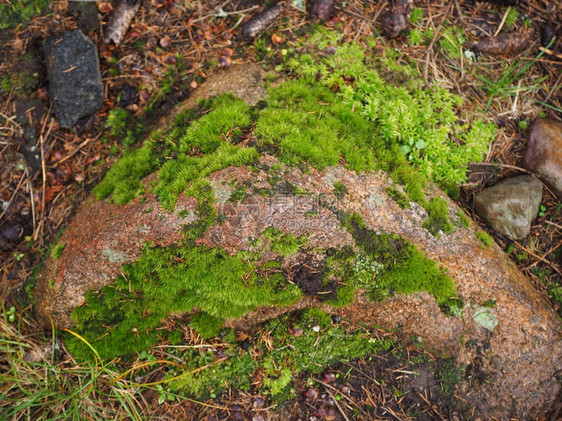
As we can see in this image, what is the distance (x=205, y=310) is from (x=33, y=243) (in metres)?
2.48

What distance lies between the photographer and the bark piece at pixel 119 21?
494 cm

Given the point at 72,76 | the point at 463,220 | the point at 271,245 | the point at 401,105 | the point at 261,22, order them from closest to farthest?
the point at 271,245
the point at 463,220
the point at 401,105
the point at 72,76
the point at 261,22

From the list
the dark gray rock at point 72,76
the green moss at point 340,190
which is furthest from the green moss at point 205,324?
the dark gray rock at point 72,76

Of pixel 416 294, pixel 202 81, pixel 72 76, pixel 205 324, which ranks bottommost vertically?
pixel 205 324

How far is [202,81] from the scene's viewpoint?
4852mm

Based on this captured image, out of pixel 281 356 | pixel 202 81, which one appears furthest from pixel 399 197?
pixel 202 81

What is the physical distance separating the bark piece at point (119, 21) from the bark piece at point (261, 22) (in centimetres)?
157

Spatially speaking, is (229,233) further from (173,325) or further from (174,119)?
(174,119)

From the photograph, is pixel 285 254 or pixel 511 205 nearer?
pixel 285 254

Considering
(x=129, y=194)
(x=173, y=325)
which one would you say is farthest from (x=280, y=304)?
(x=129, y=194)

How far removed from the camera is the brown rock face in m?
3.87

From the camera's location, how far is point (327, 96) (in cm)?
451

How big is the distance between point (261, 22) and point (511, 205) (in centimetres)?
404

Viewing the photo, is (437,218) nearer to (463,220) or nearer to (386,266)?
(463,220)
